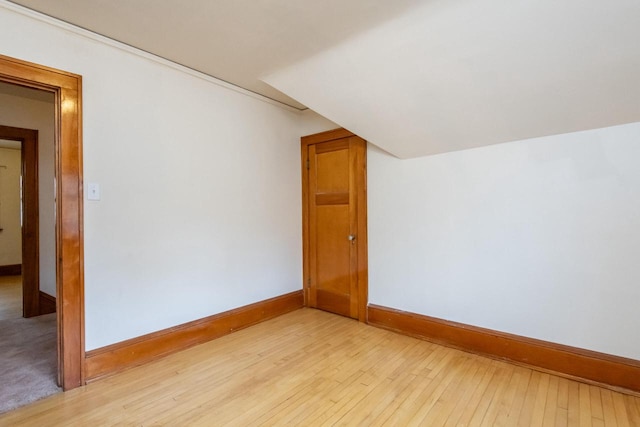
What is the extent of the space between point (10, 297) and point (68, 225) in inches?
143

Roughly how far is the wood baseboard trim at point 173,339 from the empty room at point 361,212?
0.05ft

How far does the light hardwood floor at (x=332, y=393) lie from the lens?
5.66 feet

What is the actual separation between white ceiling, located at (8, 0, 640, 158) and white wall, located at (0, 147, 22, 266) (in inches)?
228

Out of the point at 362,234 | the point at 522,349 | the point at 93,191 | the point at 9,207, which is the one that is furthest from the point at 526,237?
the point at 9,207

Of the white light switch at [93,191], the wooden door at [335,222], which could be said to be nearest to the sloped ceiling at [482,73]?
the wooden door at [335,222]

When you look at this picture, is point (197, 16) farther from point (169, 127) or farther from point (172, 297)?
point (172, 297)

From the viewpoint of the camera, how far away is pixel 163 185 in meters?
A: 2.54

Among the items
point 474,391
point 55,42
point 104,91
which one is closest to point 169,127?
point 104,91

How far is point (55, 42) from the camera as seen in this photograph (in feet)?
6.62

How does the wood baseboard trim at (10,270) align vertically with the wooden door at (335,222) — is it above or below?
below

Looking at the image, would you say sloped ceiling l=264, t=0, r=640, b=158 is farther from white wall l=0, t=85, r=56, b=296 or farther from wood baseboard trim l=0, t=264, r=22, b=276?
wood baseboard trim l=0, t=264, r=22, b=276

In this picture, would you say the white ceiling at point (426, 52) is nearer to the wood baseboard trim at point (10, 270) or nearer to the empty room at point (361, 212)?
the empty room at point (361, 212)

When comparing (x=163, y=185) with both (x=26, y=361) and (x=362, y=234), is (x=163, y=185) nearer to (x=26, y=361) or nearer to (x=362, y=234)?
(x=26, y=361)

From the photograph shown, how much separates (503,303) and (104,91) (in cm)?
340
